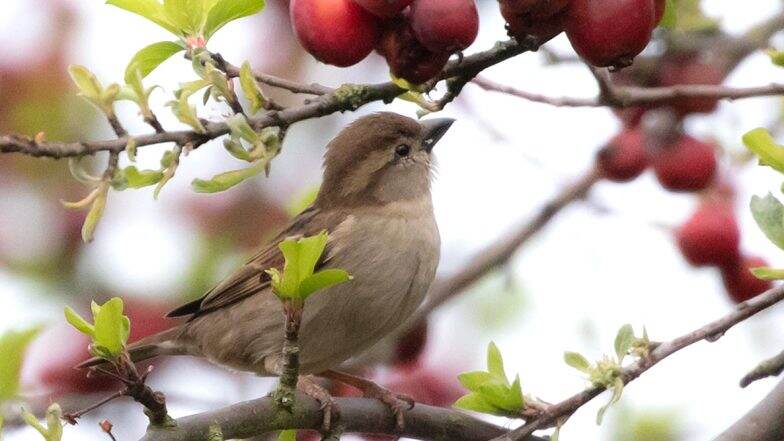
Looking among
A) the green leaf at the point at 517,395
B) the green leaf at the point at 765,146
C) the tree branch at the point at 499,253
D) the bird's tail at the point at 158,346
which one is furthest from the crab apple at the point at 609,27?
the bird's tail at the point at 158,346

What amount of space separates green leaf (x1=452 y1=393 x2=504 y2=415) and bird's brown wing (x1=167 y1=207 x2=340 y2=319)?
204 cm

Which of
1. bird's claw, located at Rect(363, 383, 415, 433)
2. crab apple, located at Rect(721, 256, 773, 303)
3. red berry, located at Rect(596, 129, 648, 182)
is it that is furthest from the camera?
red berry, located at Rect(596, 129, 648, 182)

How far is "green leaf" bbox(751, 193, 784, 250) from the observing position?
301cm

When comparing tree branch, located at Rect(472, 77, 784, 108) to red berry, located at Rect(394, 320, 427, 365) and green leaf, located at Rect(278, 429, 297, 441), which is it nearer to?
green leaf, located at Rect(278, 429, 297, 441)

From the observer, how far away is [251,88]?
2.76 meters

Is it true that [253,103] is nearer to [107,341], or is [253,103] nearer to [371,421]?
[107,341]

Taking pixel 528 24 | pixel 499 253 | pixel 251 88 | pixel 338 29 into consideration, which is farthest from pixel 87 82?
pixel 499 253

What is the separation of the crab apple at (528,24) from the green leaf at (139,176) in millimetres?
854

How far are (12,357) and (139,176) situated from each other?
1.38 metres

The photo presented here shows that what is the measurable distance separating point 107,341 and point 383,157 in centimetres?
272

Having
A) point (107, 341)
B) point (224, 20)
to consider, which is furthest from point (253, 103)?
point (107, 341)

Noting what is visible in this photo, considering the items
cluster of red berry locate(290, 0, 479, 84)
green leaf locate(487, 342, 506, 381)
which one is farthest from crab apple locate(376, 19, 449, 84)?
green leaf locate(487, 342, 506, 381)

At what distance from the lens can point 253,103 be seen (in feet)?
9.19

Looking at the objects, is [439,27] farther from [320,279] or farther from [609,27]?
[320,279]
